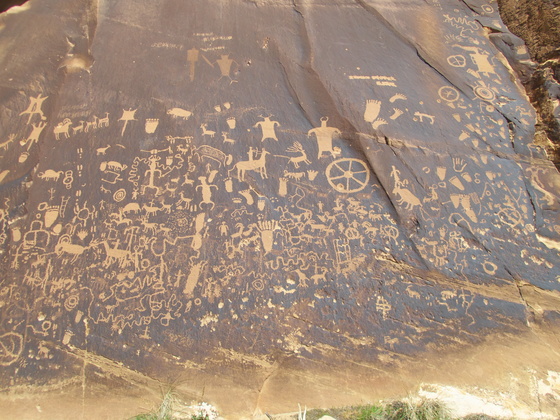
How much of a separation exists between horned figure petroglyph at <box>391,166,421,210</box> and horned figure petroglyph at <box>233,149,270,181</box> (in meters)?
0.81

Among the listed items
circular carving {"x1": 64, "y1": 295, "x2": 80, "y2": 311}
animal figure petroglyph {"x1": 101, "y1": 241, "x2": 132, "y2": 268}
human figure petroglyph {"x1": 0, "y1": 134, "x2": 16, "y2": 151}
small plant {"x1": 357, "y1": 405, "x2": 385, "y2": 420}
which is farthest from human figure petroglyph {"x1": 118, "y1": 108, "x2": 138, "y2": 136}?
small plant {"x1": 357, "y1": 405, "x2": 385, "y2": 420}

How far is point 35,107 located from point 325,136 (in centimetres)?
210

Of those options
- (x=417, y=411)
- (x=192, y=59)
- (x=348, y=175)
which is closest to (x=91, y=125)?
(x=192, y=59)

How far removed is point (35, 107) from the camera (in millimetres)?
2998

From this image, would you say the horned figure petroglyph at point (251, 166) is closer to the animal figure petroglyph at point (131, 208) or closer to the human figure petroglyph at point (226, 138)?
the human figure petroglyph at point (226, 138)

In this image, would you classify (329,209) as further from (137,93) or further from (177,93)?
(137,93)

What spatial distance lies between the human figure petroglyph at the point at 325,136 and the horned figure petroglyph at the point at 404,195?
426 millimetres

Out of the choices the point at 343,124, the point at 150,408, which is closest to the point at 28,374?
the point at 150,408

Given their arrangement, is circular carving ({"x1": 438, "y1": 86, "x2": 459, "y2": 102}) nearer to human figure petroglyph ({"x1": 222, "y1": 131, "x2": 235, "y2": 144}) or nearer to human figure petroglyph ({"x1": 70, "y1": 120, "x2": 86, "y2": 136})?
human figure petroglyph ({"x1": 222, "y1": 131, "x2": 235, "y2": 144})

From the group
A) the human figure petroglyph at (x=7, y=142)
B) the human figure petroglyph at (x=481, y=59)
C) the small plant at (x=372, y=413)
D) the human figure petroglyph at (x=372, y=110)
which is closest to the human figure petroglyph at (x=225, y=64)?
the human figure petroglyph at (x=372, y=110)

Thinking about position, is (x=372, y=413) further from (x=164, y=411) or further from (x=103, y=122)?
(x=103, y=122)

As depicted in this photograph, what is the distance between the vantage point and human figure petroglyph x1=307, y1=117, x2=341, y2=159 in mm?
2673

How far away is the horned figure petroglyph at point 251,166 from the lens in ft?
8.55

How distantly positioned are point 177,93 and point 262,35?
83cm
